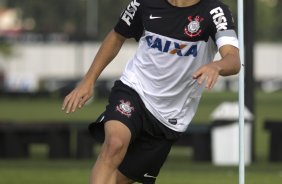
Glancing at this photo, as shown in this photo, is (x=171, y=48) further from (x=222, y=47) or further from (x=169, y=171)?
(x=169, y=171)

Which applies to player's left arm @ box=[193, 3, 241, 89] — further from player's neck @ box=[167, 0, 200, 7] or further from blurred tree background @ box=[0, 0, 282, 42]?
blurred tree background @ box=[0, 0, 282, 42]

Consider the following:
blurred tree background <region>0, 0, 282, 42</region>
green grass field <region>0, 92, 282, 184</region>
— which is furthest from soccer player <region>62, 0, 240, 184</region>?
blurred tree background <region>0, 0, 282, 42</region>

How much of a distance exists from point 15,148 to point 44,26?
6829 cm

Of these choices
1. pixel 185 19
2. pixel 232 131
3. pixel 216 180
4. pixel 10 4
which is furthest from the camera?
pixel 10 4

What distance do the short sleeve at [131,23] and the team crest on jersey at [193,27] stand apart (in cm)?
46

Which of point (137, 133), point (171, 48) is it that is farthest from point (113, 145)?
point (171, 48)

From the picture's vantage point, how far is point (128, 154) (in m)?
8.35

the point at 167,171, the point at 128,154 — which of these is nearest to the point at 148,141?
the point at 128,154

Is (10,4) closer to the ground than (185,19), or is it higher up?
closer to the ground

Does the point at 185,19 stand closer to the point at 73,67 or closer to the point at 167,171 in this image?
the point at 167,171

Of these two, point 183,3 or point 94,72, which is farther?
point 94,72

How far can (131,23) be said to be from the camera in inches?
327

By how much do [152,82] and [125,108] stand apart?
0.27 metres

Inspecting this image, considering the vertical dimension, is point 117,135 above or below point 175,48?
below
